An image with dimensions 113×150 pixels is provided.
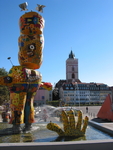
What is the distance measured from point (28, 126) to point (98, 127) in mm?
4269

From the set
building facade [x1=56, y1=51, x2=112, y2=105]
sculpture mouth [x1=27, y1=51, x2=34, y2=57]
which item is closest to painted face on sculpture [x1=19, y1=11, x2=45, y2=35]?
sculpture mouth [x1=27, y1=51, x2=34, y2=57]

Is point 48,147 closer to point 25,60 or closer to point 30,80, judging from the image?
point 30,80

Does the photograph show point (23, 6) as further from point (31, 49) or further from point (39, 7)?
point (31, 49)

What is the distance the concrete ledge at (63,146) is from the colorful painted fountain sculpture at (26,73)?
2817 mm

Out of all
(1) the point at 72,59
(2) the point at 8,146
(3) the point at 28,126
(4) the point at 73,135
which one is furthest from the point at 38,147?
(1) the point at 72,59

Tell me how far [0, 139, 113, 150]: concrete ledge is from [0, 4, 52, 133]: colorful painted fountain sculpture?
9.24 ft

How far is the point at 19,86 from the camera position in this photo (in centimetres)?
914

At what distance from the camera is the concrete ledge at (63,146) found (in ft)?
20.2

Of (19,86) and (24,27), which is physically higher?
(24,27)

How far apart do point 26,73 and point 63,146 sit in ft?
14.0

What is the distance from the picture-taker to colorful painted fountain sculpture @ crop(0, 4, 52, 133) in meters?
9.02

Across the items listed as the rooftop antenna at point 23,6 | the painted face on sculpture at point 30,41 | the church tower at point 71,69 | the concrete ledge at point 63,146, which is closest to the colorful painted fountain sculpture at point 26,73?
the painted face on sculpture at point 30,41

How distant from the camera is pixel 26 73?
30.0 feet

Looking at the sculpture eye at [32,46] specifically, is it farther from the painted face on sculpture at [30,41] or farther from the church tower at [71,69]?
the church tower at [71,69]
